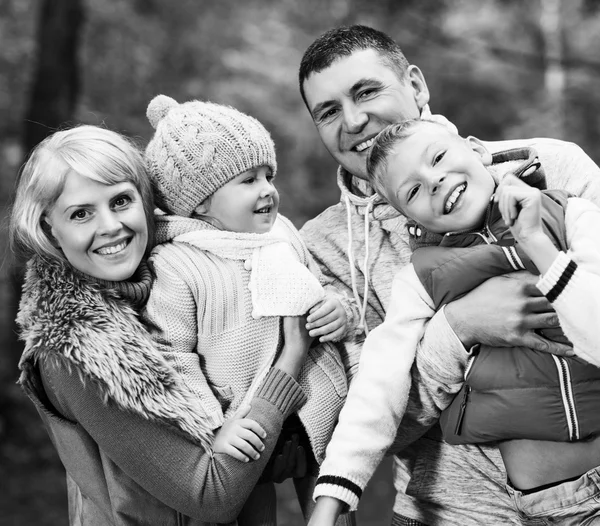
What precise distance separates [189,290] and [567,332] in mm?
1197

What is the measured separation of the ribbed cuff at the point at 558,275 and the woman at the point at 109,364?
93 cm

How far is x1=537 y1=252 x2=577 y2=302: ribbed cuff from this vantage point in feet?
6.78

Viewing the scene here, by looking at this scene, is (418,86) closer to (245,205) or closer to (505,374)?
(245,205)

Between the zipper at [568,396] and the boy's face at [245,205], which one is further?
the boy's face at [245,205]

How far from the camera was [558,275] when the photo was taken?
81.4 inches

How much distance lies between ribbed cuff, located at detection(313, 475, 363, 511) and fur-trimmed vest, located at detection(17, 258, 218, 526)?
40 centimetres

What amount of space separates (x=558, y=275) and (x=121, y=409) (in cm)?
134

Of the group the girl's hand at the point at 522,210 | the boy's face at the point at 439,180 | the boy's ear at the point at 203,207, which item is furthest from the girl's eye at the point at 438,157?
the boy's ear at the point at 203,207

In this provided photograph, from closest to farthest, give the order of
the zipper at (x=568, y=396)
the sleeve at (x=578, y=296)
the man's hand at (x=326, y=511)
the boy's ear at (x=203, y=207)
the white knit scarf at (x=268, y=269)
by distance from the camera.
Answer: the sleeve at (x=578, y=296) → the zipper at (x=568, y=396) → the man's hand at (x=326, y=511) → the white knit scarf at (x=268, y=269) → the boy's ear at (x=203, y=207)

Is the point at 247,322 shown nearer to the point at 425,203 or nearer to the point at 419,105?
the point at 425,203

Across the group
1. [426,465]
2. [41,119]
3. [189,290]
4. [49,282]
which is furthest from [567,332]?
[41,119]

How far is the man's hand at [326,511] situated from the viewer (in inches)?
93.4

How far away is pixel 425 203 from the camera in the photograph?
2.42 metres

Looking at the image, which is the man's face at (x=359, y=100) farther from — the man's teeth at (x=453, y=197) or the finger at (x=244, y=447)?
the finger at (x=244, y=447)
